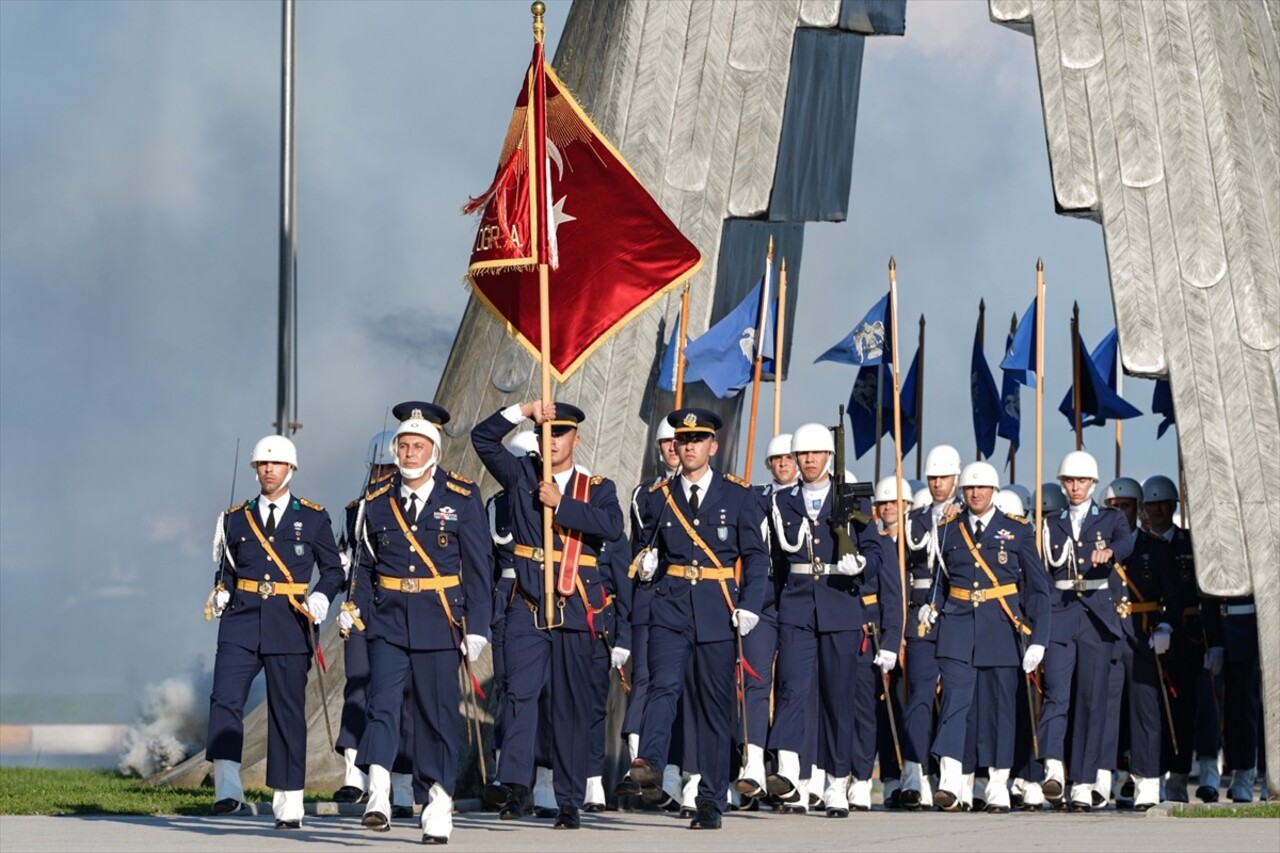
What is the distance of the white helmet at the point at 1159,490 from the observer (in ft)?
55.4

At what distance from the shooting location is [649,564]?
12836 millimetres

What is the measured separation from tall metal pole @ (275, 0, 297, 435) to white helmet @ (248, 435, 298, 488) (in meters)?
5.29

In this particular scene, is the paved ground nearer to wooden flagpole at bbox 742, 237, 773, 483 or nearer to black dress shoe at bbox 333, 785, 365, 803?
black dress shoe at bbox 333, 785, 365, 803

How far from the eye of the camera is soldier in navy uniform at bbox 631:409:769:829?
1252 centimetres

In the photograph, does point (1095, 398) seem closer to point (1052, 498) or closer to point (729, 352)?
point (1052, 498)

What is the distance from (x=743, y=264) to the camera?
1945cm

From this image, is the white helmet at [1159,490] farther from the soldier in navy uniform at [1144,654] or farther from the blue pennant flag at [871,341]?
the blue pennant flag at [871,341]

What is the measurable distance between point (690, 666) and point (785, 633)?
1.77 m

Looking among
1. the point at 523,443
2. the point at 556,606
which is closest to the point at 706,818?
the point at 556,606

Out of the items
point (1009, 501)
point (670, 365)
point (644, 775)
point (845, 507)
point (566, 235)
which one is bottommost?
point (644, 775)

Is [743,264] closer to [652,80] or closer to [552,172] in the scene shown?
[652,80]

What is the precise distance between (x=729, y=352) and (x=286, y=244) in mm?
4882

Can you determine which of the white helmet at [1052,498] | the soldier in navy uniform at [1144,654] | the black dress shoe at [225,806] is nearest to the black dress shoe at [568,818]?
the black dress shoe at [225,806]

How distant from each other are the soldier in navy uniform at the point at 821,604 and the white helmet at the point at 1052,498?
310cm
